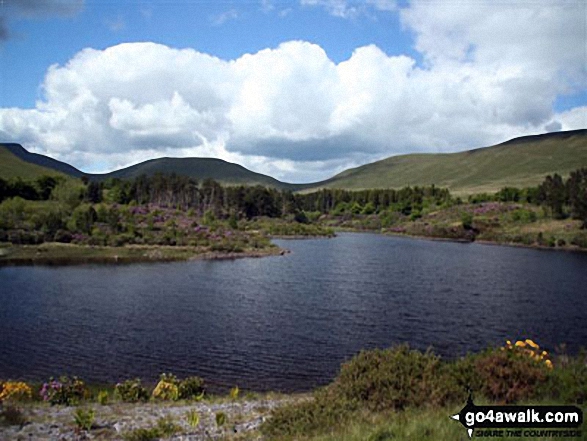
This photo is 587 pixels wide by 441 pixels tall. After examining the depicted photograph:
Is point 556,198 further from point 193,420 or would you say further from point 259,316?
point 193,420

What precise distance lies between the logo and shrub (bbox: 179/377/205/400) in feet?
46.7

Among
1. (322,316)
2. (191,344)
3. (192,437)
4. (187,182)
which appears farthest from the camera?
(187,182)

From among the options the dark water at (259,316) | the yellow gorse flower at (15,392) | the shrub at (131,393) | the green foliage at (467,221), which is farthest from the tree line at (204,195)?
the shrub at (131,393)

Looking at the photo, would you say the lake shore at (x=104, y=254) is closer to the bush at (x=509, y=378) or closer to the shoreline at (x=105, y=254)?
the shoreline at (x=105, y=254)

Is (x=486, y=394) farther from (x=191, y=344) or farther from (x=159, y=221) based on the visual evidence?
(x=159, y=221)

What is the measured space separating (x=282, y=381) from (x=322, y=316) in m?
15.9

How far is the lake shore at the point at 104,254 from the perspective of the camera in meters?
81.9

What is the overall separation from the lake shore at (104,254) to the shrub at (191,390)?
208 feet

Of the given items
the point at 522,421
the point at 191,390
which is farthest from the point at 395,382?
the point at 191,390

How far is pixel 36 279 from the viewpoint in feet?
205

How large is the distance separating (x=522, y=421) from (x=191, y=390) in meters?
16.0

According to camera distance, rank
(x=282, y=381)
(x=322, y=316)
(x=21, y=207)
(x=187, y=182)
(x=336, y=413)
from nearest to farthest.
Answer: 1. (x=336, y=413)
2. (x=282, y=381)
3. (x=322, y=316)
4. (x=21, y=207)
5. (x=187, y=182)

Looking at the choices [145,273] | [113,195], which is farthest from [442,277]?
[113,195]

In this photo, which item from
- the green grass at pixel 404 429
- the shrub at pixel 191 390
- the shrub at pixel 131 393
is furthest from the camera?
the shrub at pixel 191 390
